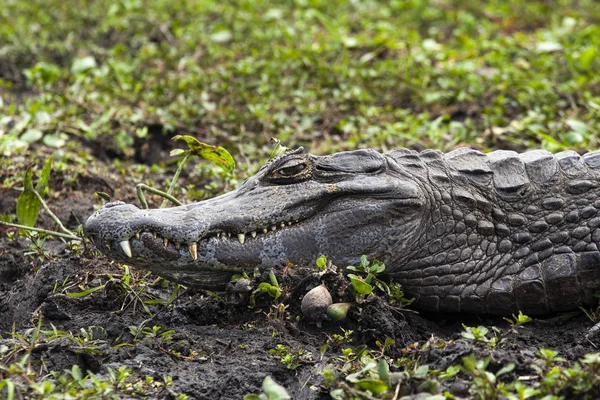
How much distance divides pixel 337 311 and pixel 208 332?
573 millimetres

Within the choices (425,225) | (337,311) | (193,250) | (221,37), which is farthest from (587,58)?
(193,250)

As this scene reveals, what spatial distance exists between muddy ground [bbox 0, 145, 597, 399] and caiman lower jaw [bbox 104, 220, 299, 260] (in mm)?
243

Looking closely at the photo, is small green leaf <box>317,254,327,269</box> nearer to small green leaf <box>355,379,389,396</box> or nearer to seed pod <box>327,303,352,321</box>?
seed pod <box>327,303,352,321</box>

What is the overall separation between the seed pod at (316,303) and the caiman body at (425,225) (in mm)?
215

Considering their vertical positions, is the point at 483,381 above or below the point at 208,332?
above

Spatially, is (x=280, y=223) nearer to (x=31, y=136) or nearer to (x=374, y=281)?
(x=374, y=281)

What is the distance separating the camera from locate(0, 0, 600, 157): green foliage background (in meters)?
6.40

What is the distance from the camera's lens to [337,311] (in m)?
3.78

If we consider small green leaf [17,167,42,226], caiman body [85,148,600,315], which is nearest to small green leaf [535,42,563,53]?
caiman body [85,148,600,315]

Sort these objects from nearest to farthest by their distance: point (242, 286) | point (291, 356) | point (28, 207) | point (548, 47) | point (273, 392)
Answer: point (273, 392), point (291, 356), point (242, 286), point (28, 207), point (548, 47)

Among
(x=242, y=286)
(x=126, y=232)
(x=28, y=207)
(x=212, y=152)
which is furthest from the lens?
(x=212, y=152)

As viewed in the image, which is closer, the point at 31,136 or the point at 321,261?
the point at 321,261

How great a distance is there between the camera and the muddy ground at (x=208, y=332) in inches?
136

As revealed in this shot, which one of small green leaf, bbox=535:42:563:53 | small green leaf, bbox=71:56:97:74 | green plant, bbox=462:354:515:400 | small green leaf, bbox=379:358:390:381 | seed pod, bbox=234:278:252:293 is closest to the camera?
green plant, bbox=462:354:515:400
